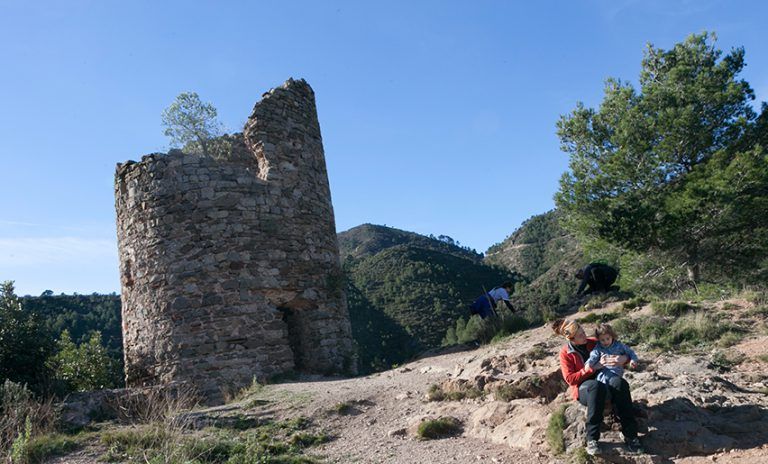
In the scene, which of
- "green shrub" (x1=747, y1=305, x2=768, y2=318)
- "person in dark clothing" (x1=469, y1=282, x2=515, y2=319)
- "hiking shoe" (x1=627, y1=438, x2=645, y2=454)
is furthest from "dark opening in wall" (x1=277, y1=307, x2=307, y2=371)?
"green shrub" (x1=747, y1=305, x2=768, y2=318)

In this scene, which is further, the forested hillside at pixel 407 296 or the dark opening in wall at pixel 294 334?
the forested hillside at pixel 407 296

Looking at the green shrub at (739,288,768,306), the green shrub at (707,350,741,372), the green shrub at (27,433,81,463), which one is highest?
the green shrub at (739,288,768,306)

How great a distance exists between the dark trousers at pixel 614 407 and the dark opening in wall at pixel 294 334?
6477mm

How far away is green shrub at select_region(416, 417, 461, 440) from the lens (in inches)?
219

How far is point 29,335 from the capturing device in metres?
9.07

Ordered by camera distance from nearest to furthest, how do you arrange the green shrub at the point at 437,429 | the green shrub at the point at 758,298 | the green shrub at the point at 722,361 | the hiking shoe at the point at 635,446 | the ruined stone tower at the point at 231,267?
1. the hiking shoe at the point at 635,446
2. the green shrub at the point at 437,429
3. the green shrub at the point at 722,361
4. the green shrub at the point at 758,298
5. the ruined stone tower at the point at 231,267

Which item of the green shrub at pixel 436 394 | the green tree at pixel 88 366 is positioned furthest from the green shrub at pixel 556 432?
the green tree at pixel 88 366

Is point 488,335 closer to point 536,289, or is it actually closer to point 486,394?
point 486,394

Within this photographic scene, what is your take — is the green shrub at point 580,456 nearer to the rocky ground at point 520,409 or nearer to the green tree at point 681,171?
the rocky ground at point 520,409

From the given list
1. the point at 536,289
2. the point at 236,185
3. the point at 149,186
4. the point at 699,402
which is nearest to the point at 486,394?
the point at 699,402

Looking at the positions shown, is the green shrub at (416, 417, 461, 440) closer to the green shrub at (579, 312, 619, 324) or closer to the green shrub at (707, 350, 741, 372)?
the green shrub at (707, 350, 741, 372)

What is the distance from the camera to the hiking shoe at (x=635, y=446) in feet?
14.3

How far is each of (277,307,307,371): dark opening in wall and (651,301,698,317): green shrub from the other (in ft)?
19.5

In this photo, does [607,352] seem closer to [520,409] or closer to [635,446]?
[635,446]
